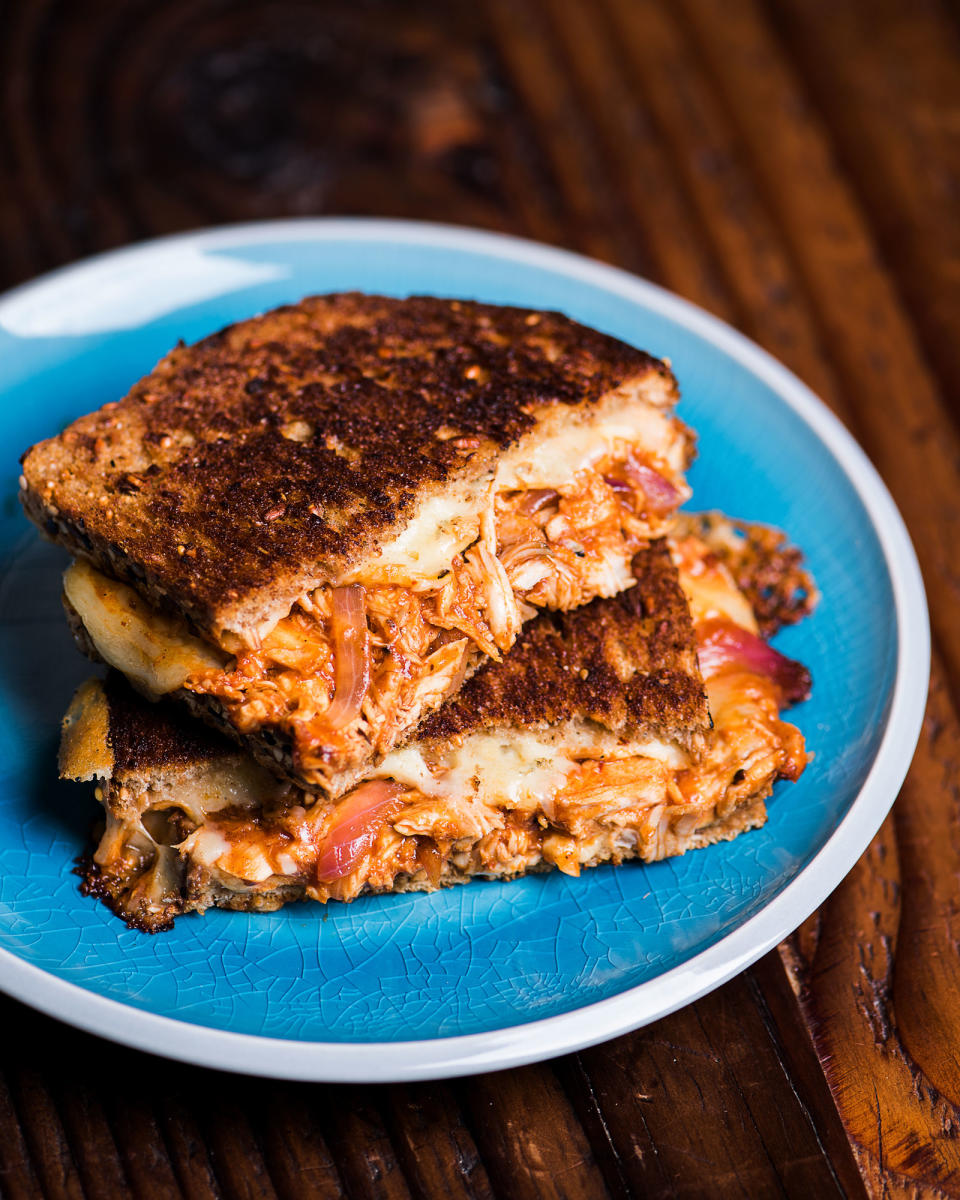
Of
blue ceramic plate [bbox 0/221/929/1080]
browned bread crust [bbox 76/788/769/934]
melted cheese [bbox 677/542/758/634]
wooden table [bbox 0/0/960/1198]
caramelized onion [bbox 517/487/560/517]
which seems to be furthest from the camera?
melted cheese [bbox 677/542/758/634]

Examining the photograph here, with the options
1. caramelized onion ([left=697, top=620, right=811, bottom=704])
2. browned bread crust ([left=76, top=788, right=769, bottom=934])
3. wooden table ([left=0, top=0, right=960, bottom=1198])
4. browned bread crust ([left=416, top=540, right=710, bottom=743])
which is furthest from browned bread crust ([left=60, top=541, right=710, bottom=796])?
wooden table ([left=0, top=0, right=960, bottom=1198])

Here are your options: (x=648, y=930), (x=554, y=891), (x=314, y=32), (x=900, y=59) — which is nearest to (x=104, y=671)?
(x=554, y=891)

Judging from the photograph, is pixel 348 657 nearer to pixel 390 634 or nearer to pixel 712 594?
pixel 390 634

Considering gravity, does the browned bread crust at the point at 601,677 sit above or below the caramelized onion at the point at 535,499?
below

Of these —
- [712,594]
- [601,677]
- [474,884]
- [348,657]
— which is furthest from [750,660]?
[348,657]

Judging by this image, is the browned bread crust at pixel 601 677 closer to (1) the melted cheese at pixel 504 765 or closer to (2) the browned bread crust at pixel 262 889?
(1) the melted cheese at pixel 504 765

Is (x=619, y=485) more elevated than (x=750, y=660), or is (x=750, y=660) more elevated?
(x=619, y=485)

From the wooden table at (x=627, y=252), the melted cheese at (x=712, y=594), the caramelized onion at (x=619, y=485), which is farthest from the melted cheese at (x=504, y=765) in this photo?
the caramelized onion at (x=619, y=485)

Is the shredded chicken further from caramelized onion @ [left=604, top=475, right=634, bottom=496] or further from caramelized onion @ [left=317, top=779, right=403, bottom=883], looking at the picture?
caramelized onion @ [left=317, top=779, right=403, bottom=883]
